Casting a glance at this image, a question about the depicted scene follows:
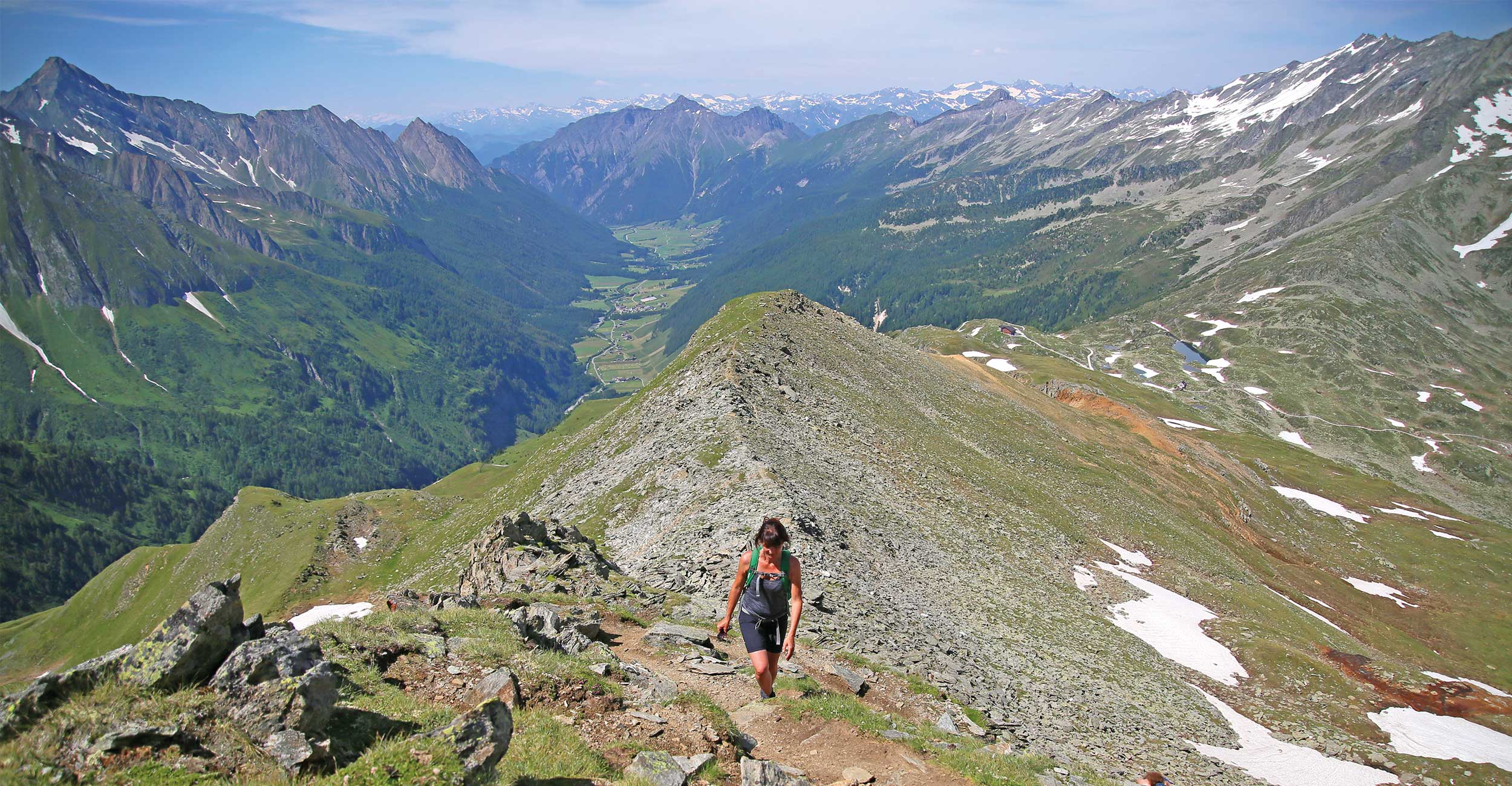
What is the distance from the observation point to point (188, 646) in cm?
1154

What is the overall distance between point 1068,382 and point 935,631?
12919 centimetres

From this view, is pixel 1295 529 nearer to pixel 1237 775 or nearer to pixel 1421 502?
pixel 1421 502

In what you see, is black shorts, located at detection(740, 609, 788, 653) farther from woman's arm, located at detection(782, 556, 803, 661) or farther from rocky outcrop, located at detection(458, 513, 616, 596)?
rocky outcrop, located at detection(458, 513, 616, 596)

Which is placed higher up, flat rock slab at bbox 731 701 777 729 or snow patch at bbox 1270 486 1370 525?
flat rock slab at bbox 731 701 777 729

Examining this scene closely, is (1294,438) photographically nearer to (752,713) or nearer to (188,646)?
(752,713)

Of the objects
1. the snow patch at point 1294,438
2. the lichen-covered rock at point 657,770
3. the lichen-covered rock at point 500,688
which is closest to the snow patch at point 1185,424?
the snow patch at point 1294,438

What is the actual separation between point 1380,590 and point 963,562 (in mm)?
75777

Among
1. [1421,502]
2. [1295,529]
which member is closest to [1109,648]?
[1295,529]

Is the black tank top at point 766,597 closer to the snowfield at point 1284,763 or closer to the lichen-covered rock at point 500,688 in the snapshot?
the lichen-covered rock at point 500,688

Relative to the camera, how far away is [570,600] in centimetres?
2653

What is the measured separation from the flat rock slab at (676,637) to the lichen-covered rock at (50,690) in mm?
14111

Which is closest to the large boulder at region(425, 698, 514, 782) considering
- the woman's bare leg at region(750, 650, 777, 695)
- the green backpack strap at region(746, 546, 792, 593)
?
the green backpack strap at region(746, 546, 792, 593)

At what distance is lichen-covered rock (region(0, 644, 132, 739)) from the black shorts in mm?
10898

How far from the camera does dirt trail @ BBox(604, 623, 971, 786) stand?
15.5 meters
